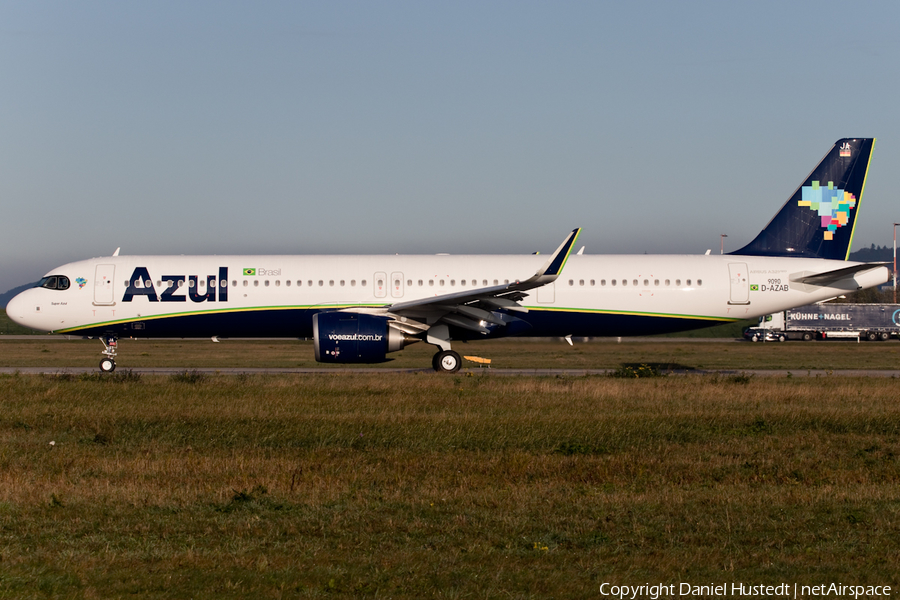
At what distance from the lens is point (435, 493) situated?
8.86 meters

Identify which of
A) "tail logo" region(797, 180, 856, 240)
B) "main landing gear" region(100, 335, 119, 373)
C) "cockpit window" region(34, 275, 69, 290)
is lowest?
"main landing gear" region(100, 335, 119, 373)

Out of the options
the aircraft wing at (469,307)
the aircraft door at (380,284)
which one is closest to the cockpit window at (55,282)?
the aircraft door at (380,284)

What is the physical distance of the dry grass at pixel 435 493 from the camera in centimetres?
613

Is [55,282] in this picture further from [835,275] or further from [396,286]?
[835,275]

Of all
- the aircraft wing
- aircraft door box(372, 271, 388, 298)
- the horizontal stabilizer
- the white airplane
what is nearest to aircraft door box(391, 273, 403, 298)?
the white airplane

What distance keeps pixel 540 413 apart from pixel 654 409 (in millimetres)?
2346

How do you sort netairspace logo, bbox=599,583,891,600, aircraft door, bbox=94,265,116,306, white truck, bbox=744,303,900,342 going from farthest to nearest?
white truck, bbox=744,303,900,342
aircraft door, bbox=94,265,116,306
netairspace logo, bbox=599,583,891,600

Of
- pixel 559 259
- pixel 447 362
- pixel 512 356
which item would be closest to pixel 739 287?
pixel 559 259

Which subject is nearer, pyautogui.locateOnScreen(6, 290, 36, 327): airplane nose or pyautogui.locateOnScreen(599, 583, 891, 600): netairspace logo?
pyautogui.locateOnScreen(599, 583, 891, 600): netairspace logo

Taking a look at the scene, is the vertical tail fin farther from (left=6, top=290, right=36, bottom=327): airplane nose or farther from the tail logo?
(left=6, top=290, right=36, bottom=327): airplane nose

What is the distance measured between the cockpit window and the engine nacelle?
29.5 ft

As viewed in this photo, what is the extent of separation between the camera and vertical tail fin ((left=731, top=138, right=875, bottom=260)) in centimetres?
2544

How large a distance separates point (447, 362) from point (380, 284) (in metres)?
3.26

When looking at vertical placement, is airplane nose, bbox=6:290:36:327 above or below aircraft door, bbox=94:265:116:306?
below
